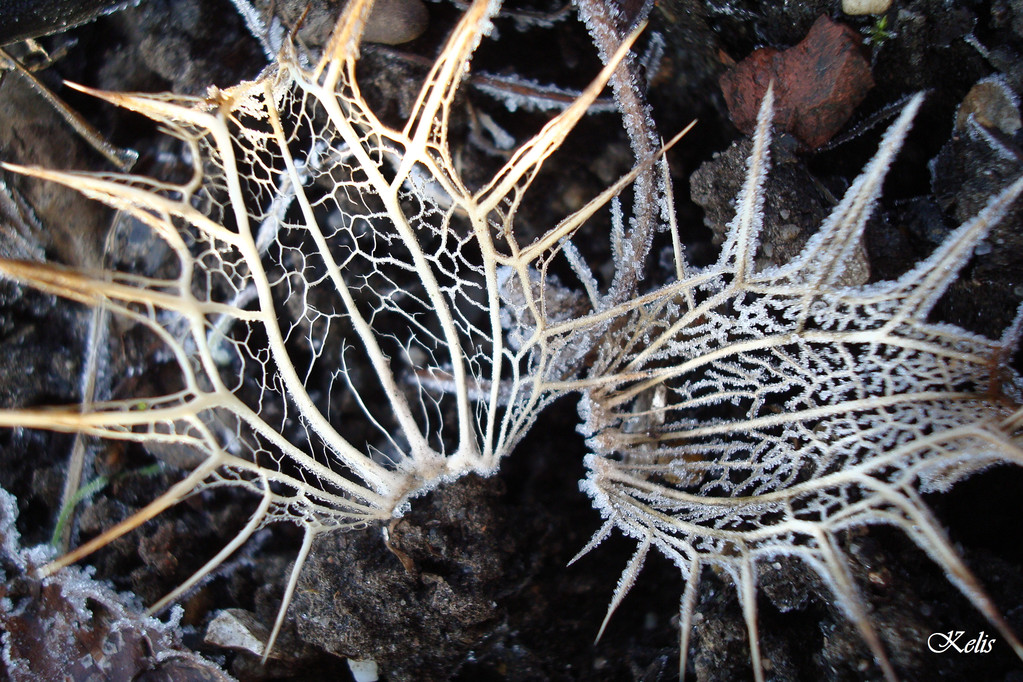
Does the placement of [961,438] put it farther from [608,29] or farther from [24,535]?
[24,535]

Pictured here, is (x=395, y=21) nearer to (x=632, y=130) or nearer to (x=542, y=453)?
(x=632, y=130)

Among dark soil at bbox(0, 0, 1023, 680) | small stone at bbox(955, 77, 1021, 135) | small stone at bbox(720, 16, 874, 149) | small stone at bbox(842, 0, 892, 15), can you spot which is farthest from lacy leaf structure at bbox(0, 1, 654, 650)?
small stone at bbox(955, 77, 1021, 135)

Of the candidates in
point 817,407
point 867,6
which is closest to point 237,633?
point 817,407

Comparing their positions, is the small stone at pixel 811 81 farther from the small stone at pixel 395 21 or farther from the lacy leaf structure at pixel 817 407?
the small stone at pixel 395 21

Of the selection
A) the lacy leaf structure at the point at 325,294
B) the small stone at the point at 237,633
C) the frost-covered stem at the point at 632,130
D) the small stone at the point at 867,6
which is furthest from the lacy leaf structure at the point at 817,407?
the small stone at the point at 237,633

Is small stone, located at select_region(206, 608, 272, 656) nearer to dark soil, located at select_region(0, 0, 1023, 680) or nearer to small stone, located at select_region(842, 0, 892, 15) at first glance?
dark soil, located at select_region(0, 0, 1023, 680)

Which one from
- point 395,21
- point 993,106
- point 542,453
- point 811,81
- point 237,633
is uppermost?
point 395,21
